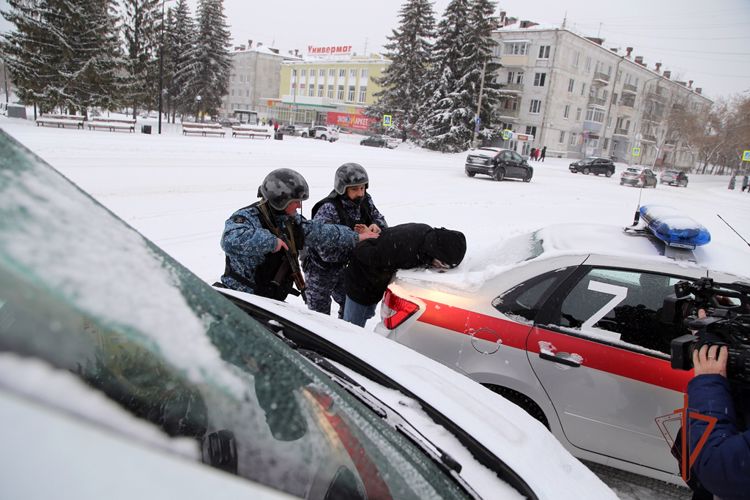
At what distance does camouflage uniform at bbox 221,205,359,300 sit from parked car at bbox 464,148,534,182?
63.6 ft

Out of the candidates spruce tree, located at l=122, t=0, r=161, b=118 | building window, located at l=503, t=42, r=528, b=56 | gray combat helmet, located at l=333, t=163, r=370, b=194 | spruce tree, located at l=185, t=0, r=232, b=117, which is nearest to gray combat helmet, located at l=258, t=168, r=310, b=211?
gray combat helmet, located at l=333, t=163, r=370, b=194

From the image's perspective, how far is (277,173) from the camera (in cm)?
324

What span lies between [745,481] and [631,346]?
1137 millimetres

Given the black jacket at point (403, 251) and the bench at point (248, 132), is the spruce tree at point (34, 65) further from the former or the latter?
the black jacket at point (403, 251)

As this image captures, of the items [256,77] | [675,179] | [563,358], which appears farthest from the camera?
[256,77]

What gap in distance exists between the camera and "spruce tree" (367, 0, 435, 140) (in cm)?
4538

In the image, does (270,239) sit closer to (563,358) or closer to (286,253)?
(286,253)

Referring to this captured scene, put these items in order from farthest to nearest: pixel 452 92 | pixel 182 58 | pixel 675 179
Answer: pixel 182 58 < pixel 452 92 < pixel 675 179

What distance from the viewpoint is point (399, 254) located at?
3398 mm

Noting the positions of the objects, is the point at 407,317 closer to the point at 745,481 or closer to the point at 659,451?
the point at 659,451

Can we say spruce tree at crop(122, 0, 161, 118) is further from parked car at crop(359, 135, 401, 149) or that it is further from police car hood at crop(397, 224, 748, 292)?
police car hood at crop(397, 224, 748, 292)

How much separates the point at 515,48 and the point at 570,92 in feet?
26.9

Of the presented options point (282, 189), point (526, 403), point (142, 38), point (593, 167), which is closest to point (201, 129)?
point (142, 38)

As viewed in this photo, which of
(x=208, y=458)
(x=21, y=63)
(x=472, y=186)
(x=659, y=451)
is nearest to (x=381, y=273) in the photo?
(x=659, y=451)
